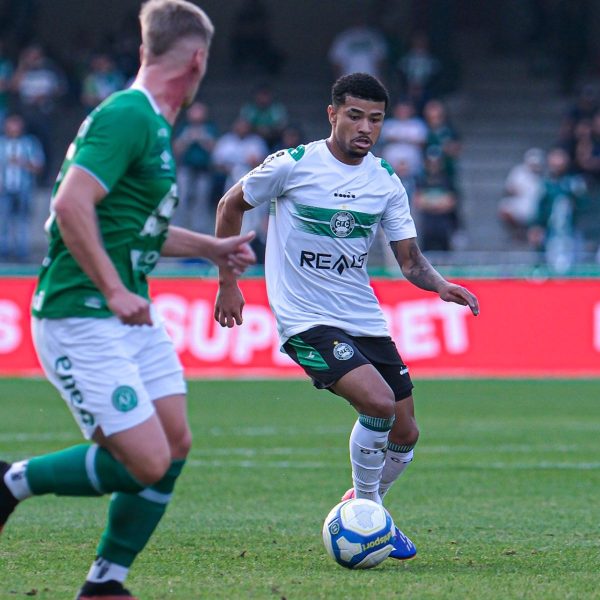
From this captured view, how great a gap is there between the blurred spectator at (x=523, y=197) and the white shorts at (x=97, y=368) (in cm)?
1631

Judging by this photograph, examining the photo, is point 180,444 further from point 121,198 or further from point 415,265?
point 415,265

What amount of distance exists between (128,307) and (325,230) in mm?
2403

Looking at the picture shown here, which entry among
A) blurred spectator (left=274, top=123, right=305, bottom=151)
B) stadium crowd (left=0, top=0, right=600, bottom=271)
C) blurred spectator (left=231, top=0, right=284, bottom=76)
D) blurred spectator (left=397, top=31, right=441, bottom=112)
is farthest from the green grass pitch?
blurred spectator (left=231, top=0, right=284, bottom=76)

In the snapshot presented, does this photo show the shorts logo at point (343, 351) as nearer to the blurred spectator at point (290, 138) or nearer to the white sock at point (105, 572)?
the white sock at point (105, 572)

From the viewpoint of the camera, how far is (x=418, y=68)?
2398cm

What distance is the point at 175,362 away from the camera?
5430 millimetres

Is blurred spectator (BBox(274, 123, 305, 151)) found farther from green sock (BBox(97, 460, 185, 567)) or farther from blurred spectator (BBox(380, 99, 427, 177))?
green sock (BBox(97, 460, 185, 567))

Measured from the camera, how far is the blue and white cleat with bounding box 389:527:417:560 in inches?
268

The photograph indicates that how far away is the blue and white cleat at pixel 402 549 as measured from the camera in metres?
6.80

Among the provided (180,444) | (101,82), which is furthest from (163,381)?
(101,82)

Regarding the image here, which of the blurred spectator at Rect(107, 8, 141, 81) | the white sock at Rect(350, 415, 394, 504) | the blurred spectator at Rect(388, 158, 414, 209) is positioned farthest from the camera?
the blurred spectator at Rect(107, 8, 141, 81)

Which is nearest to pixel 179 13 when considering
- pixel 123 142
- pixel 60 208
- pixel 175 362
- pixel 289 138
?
pixel 123 142

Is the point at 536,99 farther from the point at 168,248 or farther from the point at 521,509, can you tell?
the point at 168,248

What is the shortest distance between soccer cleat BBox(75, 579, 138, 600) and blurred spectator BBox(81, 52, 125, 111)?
17778mm
